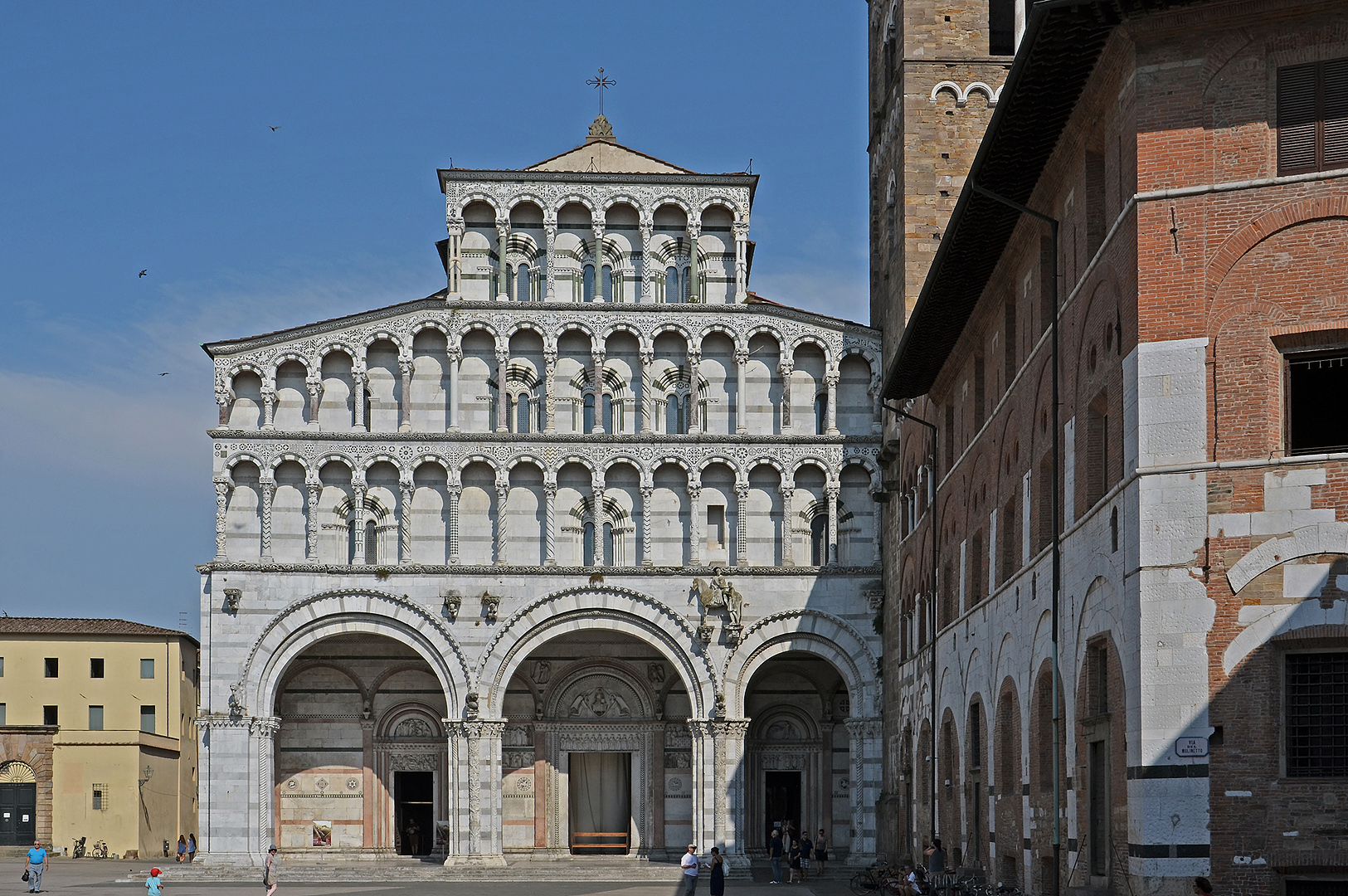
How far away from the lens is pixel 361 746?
43.1 m

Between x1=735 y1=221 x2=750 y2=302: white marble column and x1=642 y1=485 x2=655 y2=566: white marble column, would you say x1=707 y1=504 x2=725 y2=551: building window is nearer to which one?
x1=642 y1=485 x2=655 y2=566: white marble column

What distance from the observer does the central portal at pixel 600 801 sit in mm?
43938

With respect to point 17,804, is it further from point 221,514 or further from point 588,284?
point 588,284

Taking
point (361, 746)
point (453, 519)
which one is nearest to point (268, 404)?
point (453, 519)

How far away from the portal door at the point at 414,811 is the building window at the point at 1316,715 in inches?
1209

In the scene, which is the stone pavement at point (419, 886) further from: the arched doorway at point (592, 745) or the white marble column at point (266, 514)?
the white marble column at point (266, 514)

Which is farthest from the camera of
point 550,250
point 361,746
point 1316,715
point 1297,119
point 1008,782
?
point 361,746

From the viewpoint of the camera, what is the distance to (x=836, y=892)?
34.8 meters

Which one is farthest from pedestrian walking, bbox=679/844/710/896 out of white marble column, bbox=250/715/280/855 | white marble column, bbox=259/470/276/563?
white marble column, bbox=259/470/276/563

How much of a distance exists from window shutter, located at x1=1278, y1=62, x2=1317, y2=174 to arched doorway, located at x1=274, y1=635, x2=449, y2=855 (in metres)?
30.0

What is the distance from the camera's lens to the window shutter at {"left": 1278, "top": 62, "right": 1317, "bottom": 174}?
15891mm

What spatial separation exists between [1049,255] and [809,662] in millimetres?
23700

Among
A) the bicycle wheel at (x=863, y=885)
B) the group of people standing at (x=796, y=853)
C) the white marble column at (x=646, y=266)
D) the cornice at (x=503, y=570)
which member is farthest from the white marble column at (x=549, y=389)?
the bicycle wheel at (x=863, y=885)

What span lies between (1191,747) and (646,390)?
27193 millimetres
